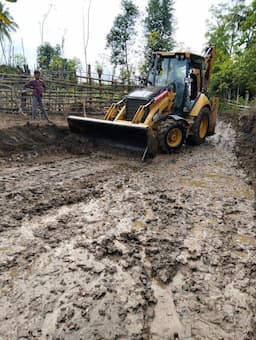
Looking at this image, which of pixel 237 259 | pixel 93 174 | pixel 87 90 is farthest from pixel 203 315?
pixel 87 90

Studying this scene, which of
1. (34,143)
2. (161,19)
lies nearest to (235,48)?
(161,19)

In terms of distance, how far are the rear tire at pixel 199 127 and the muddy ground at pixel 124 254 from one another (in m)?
2.30

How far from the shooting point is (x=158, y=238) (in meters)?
2.94

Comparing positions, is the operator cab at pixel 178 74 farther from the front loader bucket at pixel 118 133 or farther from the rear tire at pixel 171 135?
the front loader bucket at pixel 118 133

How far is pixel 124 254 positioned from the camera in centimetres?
264

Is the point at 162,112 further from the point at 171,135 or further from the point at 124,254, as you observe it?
the point at 124,254

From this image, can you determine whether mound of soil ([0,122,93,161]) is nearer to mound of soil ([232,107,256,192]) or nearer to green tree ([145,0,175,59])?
mound of soil ([232,107,256,192])

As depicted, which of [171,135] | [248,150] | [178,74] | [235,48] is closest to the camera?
[171,135]

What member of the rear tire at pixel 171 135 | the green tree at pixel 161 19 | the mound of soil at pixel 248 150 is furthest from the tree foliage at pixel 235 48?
the rear tire at pixel 171 135

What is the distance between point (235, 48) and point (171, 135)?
20.3 m

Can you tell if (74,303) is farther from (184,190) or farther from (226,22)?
(226,22)

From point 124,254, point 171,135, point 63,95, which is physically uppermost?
point 63,95

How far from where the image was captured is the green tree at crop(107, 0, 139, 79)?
26.3 metres

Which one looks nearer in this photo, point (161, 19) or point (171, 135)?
point (171, 135)
